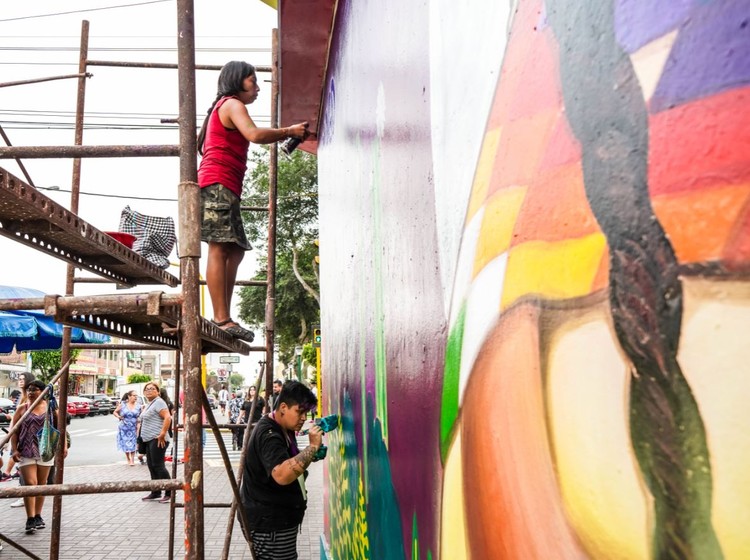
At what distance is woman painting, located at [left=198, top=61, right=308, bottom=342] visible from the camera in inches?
143

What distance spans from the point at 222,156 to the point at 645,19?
3208 mm

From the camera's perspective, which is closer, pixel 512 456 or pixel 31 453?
pixel 512 456

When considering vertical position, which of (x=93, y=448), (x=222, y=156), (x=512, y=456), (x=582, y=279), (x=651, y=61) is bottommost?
(x=93, y=448)

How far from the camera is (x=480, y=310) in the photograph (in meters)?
1.19

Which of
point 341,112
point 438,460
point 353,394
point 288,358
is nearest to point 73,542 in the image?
point 353,394

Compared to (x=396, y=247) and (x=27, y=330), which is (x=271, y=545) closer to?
(x=396, y=247)

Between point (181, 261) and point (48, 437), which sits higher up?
point (181, 261)

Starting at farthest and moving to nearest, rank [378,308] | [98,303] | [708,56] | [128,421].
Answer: [128,421], [98,303], [378,308], [708,56]

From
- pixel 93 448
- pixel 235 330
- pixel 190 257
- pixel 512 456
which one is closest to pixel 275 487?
pixel 235 330

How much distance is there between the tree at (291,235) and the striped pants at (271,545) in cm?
1473

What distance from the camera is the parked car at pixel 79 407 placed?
34.7 m

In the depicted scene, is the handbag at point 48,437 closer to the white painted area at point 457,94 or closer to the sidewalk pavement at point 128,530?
the sidewalk pavement at point 128,530

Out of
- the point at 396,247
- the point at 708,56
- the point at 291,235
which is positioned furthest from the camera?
the point at 291,235

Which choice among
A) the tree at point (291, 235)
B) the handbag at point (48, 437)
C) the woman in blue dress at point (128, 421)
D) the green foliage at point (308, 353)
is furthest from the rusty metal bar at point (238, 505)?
the green foliage at point (308, 353)
